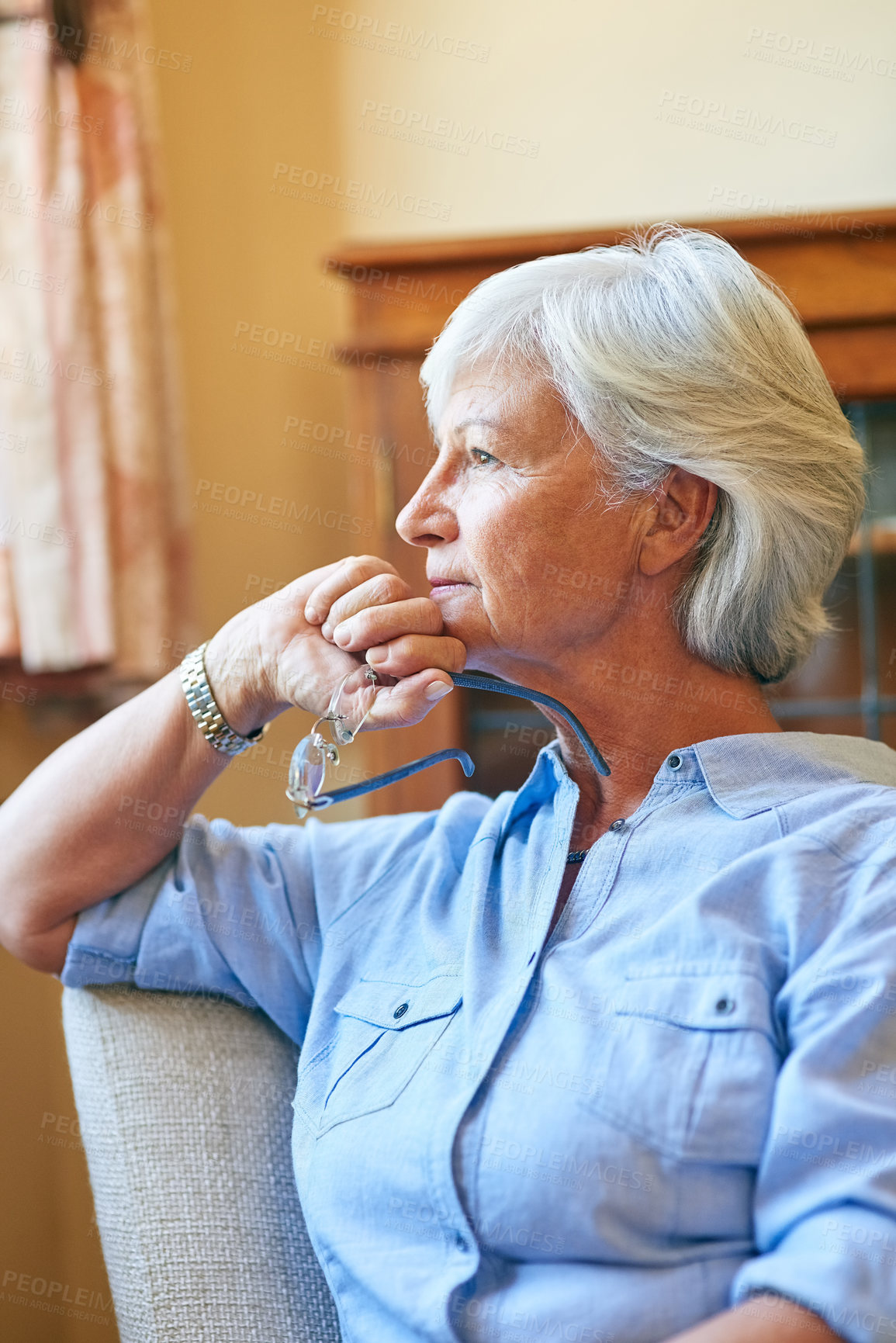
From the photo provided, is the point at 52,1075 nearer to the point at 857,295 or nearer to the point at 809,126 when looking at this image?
the point at 857,295

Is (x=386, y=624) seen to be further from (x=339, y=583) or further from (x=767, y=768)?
(x=767, y=768)

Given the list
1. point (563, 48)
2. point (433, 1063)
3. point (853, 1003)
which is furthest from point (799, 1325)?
point (563, 48)

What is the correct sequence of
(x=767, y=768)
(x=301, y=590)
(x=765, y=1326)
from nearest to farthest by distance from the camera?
(x=765, y=1326), (x=767, y=768), (x=301, y=590)

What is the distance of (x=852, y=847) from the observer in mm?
871

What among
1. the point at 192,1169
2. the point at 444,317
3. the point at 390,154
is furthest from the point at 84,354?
the point at 192,1169

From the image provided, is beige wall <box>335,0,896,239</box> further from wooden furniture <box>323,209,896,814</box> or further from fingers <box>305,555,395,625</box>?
fingers <box>305,555,395,625</box>

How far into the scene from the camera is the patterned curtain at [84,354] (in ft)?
5.47

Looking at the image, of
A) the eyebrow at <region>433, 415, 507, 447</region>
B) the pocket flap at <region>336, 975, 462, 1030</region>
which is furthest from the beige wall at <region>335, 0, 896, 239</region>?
the pocket flap at <region>336, 975, 462, 1030</region>

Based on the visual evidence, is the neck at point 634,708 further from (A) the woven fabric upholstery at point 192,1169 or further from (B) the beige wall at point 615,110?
(B) the beige wall at point 615,110

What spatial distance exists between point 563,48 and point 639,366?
153 centimetres

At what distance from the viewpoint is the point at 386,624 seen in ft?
3.28

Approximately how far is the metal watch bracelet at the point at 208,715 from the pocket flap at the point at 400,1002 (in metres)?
0.24

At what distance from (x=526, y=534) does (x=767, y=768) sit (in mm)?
281

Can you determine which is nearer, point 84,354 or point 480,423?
point 480,423
